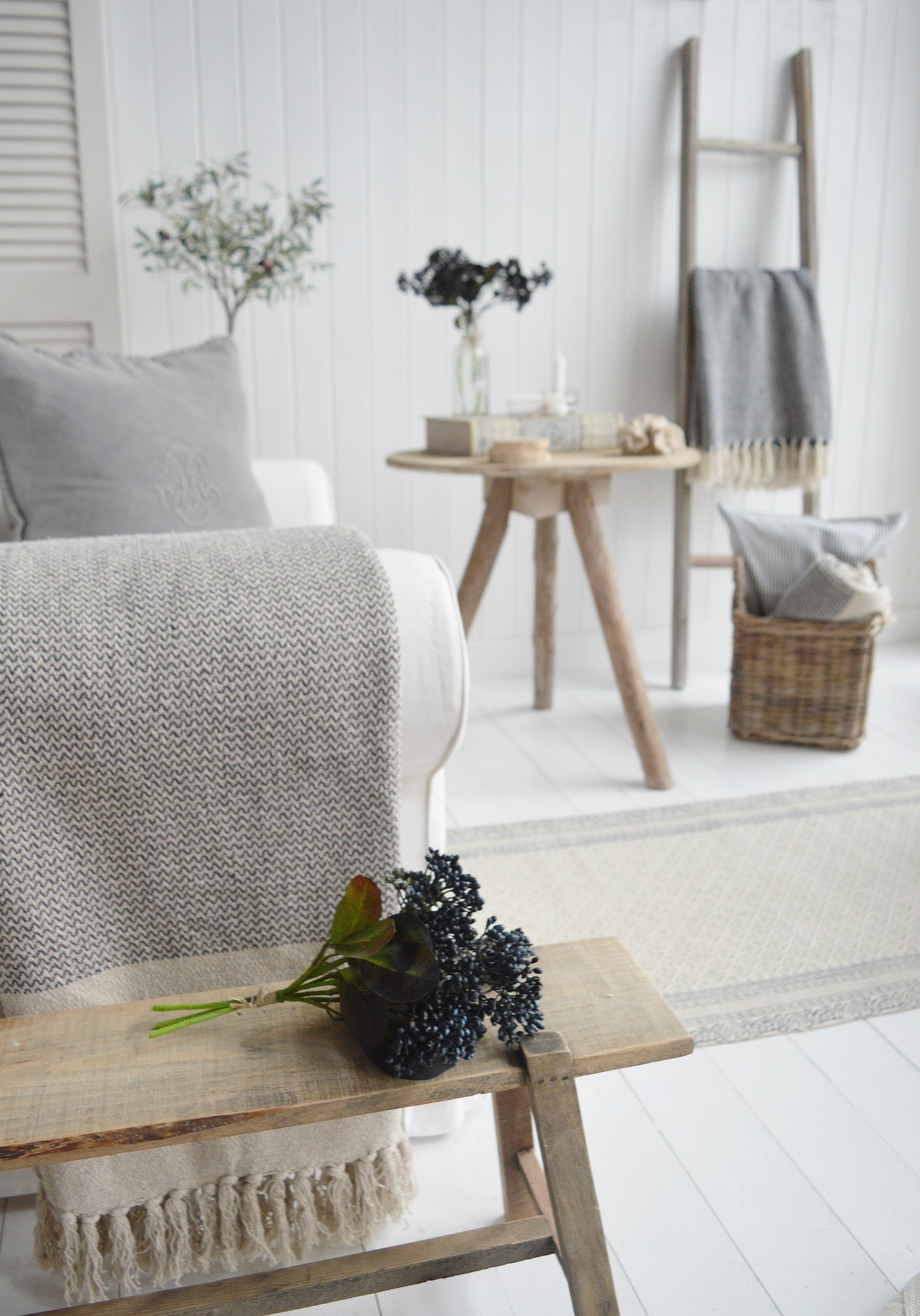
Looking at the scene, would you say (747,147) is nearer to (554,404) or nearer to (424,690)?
(554,404)

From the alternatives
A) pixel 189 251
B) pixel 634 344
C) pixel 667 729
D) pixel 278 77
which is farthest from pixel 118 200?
pixel 667 729

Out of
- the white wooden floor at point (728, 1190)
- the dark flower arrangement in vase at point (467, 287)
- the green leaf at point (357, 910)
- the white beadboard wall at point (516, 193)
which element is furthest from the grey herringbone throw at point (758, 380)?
the green leaf at point (357, 910)

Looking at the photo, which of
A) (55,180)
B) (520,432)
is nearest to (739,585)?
(520,432)

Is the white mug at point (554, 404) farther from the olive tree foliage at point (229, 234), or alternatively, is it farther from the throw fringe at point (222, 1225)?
the throw fringe at point (222, 1225)

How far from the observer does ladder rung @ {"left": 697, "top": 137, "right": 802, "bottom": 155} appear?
2.53 m

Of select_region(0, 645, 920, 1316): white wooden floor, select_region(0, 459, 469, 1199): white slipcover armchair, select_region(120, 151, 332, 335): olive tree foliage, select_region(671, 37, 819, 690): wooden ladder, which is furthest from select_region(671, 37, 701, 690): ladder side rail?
select_region(0, 459, 469, 1199): white slipcover armchair

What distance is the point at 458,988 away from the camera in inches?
27.1

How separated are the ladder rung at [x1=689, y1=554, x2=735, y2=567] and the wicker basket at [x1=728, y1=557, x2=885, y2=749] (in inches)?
11.2

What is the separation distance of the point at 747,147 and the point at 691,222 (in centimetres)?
22

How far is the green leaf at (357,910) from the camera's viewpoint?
70 centimetres

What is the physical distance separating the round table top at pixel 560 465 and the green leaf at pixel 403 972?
135 cm

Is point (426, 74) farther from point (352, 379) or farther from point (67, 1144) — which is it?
point (67, 1144)

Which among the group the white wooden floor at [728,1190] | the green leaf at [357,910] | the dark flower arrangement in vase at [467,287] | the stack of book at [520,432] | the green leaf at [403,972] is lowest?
the white wooden floor at [728,1190]

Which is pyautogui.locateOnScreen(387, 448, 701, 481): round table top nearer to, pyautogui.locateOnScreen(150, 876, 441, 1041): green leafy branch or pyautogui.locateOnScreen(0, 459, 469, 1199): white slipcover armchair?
pyautogui.locateOnScreen(0, 459, 469, 1199): white slipcover armchair
